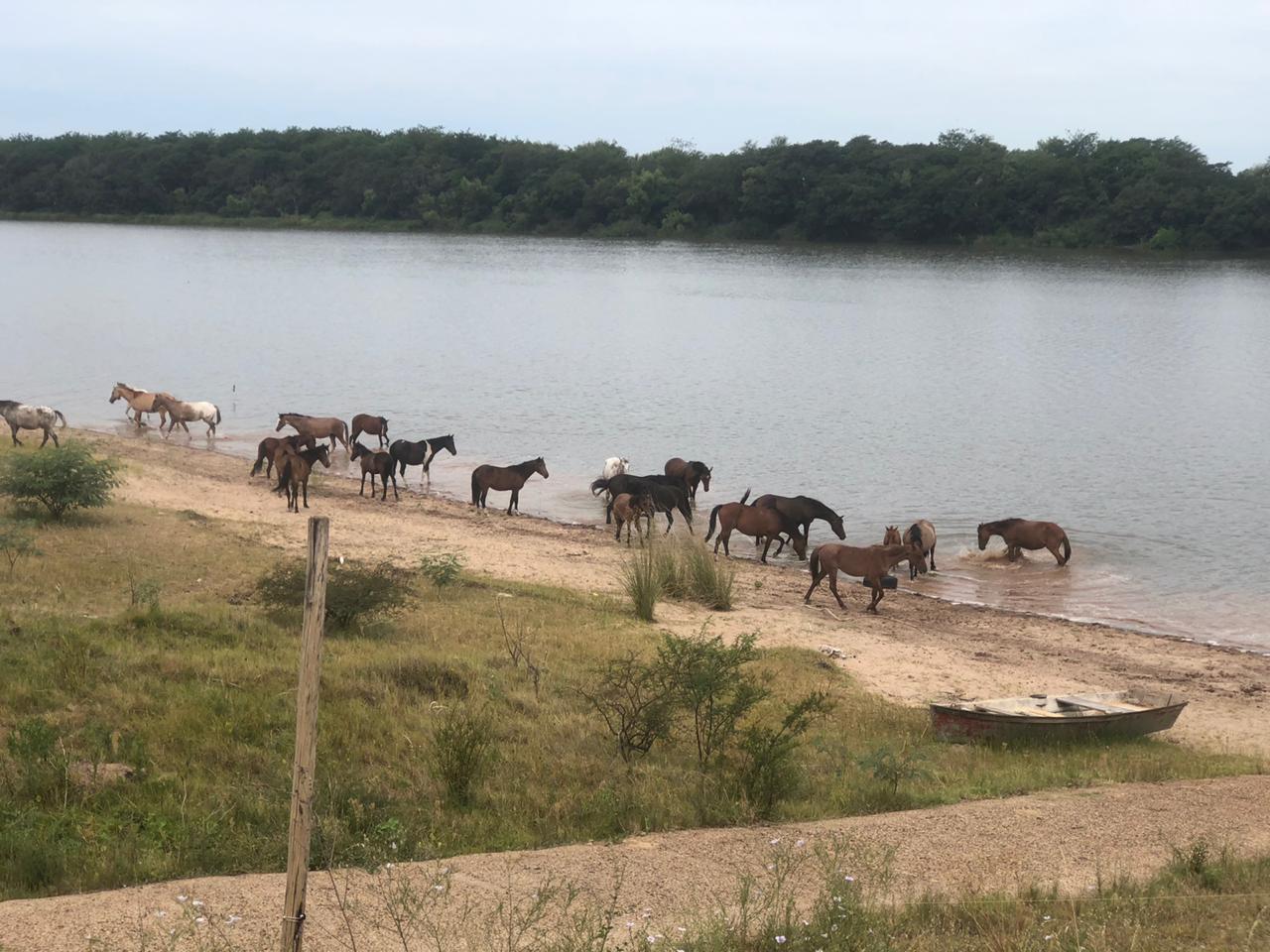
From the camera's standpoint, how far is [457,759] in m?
9.20

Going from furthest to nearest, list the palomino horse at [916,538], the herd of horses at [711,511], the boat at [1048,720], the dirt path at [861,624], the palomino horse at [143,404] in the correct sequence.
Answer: the palomino horse at [143,404]
the palomino horse at [916,538]
the herd of horses at [711,511]
the dirt path at [861,624]
the boat at [1048,720]

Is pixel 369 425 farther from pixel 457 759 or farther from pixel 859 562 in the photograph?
pixel 457 759

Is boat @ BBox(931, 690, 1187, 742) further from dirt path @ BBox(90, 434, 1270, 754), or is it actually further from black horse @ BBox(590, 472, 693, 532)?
black horse @ BBox(590, 472, 693, 532)

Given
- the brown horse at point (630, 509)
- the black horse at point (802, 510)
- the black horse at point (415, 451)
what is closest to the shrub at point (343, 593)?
the brown horse at point (630, 509)

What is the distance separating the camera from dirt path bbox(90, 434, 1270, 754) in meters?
15.2

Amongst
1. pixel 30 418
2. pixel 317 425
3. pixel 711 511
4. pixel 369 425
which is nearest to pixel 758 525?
pixel 711 511

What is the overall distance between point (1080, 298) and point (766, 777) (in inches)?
2580

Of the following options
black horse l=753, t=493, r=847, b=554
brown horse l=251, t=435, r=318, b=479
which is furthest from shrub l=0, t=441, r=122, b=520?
black horse l=753, t=493, r=847, b=554

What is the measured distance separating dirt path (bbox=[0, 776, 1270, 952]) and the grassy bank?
36 centimetres

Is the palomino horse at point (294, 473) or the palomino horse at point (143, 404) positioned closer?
the palomino horse at point (294, 473)

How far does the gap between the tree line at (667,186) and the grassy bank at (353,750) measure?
88657 millimetres

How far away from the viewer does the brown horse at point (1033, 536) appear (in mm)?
22922

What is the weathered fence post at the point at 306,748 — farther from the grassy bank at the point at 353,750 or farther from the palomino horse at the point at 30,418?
the palomino horse at the point at 30,418

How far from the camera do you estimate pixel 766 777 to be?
958cm
